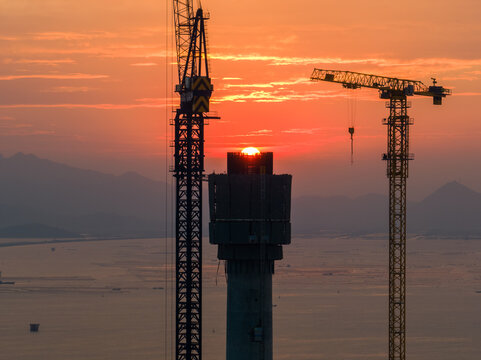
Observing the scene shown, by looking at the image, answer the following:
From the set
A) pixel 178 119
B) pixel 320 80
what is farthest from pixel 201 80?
pixel 320 80

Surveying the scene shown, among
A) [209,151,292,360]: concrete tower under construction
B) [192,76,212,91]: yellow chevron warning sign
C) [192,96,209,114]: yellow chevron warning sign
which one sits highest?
[192,76,212,91]: yellow chevron warning sign

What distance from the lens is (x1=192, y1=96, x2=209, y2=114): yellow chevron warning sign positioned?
393 ft

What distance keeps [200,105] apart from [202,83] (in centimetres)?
339

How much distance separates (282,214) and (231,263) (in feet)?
19.0

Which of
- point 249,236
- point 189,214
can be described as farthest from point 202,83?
point 249,236

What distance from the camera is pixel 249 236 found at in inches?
2862

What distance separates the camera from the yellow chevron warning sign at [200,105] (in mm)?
119812

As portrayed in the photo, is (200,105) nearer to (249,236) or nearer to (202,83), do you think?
(202,83)

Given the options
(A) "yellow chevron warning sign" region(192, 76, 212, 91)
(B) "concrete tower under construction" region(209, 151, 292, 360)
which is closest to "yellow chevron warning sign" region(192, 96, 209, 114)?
(A) "yellow chevron warning sign" region(192, 76, 212, 91)

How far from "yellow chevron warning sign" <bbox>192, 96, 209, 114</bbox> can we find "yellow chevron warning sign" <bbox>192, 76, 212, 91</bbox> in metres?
1.61

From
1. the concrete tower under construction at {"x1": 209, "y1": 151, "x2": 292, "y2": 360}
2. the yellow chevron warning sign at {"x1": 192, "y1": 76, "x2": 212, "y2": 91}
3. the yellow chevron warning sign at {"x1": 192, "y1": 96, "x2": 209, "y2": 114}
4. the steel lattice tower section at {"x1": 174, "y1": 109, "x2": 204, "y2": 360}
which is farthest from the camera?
the steel lattice tower section at {"x1": 174, "y1": 109, "x2": 204, "y2": 360}

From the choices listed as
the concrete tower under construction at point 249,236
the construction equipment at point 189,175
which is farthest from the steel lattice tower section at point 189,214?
the concrete tower under construction at point 249,236

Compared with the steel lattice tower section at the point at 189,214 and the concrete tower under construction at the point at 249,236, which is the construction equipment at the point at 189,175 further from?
the concrete tower under construction at the point at 249,236

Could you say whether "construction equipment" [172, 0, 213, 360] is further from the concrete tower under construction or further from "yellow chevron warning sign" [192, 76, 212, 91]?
the concrete tower under construction
